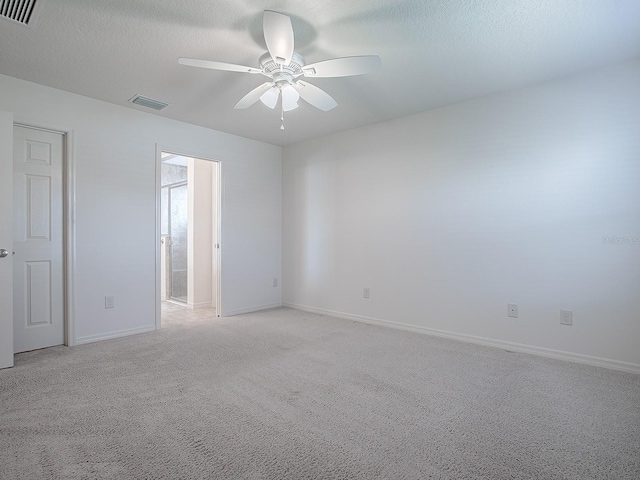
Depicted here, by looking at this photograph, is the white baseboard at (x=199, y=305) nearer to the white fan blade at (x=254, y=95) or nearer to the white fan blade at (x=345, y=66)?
the white fan blade at (x=254, y=95)

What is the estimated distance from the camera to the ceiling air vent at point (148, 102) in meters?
3.26

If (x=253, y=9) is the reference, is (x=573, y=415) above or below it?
below

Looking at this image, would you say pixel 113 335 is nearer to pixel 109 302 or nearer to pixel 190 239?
pixel 109 302

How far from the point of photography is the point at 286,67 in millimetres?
2277

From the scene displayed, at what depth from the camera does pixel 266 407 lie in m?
2.02

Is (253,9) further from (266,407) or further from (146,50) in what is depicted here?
(266,407)

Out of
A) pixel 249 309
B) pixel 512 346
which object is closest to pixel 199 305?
pixel 249 309

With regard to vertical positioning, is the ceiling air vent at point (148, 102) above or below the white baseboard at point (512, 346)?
above

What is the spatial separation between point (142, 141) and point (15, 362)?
2.24 meters

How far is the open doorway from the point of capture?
454 cm

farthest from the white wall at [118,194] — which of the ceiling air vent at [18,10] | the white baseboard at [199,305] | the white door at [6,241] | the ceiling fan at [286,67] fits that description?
the ceiling fan at [286,67]

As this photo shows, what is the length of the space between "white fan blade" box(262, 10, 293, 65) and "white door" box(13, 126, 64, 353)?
2.39 m

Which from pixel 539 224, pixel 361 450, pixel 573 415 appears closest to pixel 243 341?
pixel 361 450

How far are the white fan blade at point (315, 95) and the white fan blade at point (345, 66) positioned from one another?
21 centimetres
